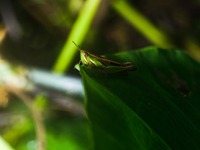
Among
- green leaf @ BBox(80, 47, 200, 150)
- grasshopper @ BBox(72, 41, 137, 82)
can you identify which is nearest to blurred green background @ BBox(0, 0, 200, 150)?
grasshopper @ BBox(72, 41, 137, 82)

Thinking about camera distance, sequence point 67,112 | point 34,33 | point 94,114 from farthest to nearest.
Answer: point 34,33 → point 67,112 → point 94,114

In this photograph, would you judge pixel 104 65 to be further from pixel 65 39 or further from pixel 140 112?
pixel 65 39

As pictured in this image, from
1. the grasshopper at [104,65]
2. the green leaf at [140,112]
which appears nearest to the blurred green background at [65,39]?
the grasshopper at [104,65]

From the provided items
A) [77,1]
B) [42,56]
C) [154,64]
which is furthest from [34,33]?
[154,64]

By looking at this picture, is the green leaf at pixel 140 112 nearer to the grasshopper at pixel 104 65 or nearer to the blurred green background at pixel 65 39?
the grasshopper at pixel 104 65

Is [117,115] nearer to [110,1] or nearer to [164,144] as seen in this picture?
[164,144]
